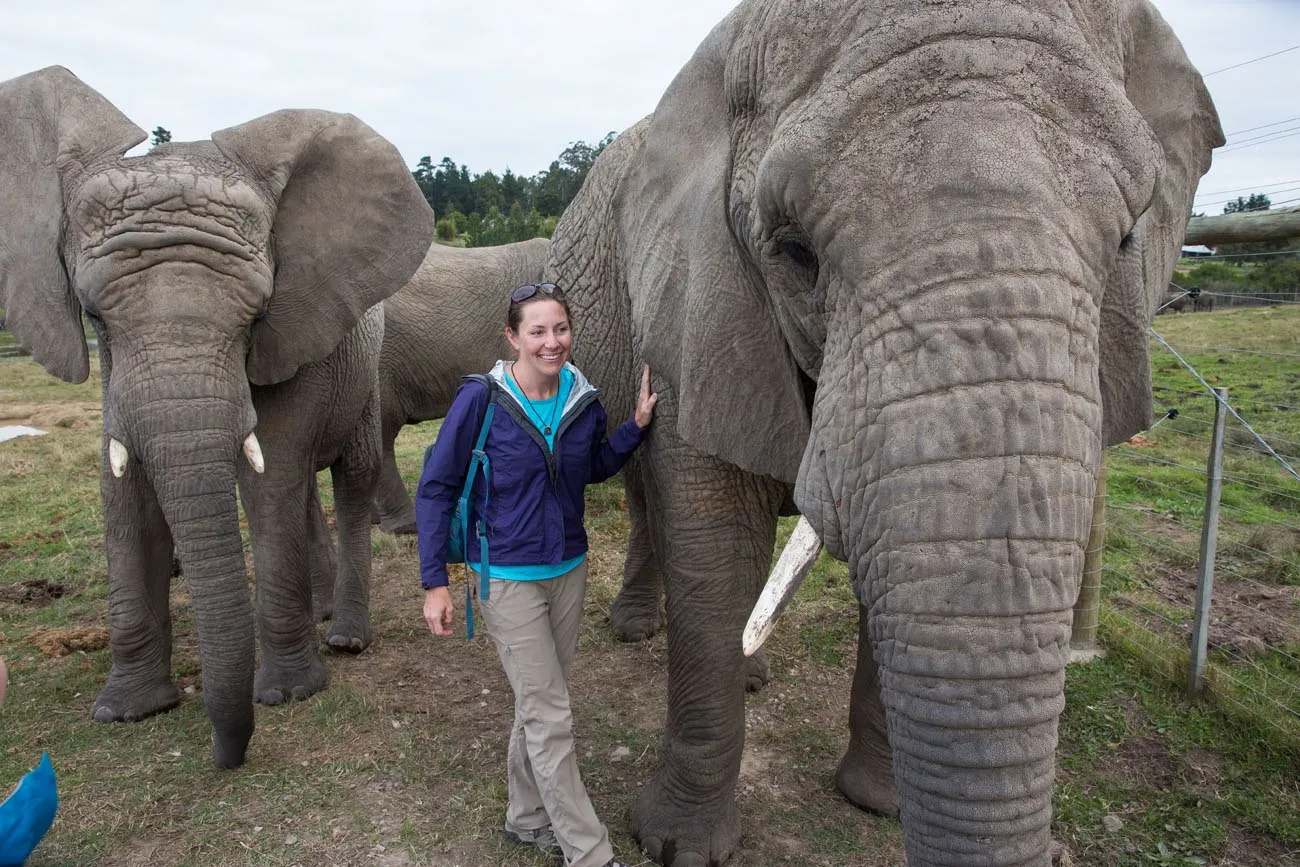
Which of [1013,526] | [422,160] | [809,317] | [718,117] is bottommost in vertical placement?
[1013,526]

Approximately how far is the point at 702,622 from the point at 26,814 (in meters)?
2.31

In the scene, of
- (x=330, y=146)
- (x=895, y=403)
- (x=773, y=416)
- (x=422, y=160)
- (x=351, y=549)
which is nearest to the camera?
(x=895, y=403)

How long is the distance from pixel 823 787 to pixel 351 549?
3.09m

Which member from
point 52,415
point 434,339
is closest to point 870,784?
point 434,339

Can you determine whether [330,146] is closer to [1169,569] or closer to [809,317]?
[809,317]

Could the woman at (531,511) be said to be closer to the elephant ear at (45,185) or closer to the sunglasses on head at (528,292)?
the sunglasses on head at (528,292)

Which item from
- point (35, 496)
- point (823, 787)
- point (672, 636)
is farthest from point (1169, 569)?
point (35, 496)

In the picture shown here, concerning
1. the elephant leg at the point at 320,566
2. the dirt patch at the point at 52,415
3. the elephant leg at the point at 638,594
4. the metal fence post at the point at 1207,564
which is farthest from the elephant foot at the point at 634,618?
the dirt patch at the point at 52,415

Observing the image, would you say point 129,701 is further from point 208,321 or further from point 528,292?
point 528,292

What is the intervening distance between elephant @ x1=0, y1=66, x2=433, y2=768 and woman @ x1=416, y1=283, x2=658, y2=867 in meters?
1.27

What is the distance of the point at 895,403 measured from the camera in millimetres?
1758

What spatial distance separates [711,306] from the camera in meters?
2.51

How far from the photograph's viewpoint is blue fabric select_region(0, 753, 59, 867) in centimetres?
307

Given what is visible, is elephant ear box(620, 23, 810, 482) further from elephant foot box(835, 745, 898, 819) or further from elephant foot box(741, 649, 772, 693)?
elephant foot box(741, 649, 772, 693)
